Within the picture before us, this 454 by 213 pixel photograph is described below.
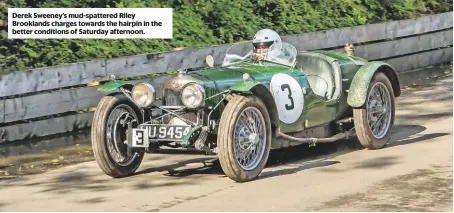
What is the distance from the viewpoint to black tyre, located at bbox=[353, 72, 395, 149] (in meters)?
10.7

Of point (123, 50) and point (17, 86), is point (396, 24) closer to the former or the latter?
point (123, 50)

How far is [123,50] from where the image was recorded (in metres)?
14.7

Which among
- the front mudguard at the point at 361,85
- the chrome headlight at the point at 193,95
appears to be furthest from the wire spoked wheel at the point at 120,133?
the front mudguard at the point at 361,85

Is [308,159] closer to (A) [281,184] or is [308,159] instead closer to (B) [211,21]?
(A) [281,184]

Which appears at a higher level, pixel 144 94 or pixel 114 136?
pixel 144 94

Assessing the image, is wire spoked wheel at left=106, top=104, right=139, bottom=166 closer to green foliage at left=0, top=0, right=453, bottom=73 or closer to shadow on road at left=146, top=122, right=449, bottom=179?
shadow on road at left=146, top=122, right=449, bottom=179

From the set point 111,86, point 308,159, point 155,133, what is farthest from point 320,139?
point 111,86

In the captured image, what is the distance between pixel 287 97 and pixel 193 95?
125 cm

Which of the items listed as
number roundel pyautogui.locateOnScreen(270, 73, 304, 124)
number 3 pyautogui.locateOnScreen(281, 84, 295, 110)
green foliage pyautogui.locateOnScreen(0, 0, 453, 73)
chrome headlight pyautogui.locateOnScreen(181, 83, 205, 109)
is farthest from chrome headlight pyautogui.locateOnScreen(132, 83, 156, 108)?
green foliage pyautogui.locateOnScreen(0, 0, 453, 73)

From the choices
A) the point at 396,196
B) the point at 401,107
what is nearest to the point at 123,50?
the point at 401,107

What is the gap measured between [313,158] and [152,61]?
13.9 feet

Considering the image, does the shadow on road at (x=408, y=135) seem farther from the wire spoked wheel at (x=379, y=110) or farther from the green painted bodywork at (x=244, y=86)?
the green painted bodywork at (x=244, y=86)

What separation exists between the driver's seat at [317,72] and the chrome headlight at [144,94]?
2.13m

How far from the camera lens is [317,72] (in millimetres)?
10789
